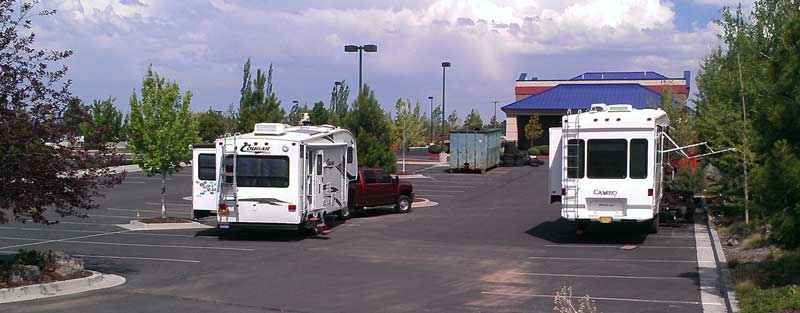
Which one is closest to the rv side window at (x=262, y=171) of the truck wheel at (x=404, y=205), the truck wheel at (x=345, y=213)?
the truck wheel at (x=345, y=213)

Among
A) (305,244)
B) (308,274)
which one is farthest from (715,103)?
(308,274)

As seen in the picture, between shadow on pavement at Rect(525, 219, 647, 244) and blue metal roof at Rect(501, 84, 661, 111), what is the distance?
46886mm

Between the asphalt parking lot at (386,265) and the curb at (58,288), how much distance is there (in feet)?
1.16

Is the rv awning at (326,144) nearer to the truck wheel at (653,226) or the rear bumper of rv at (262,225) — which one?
the rear bumper of rv at (262,225)

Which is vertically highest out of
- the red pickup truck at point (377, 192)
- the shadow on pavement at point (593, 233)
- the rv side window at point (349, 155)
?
the rv side window at point (349, 155)

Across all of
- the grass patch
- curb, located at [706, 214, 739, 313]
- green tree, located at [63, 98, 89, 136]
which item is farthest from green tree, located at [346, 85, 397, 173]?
the grass patch

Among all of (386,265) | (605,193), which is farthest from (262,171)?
(605,193)

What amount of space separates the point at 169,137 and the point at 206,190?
2.49 meters

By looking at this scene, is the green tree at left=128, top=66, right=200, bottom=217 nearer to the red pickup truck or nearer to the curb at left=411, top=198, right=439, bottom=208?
the red pickup truck

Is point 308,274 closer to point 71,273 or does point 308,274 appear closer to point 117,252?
point 71,273

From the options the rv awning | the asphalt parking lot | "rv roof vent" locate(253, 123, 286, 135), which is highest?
"rv roof vent" locate(253, 123, 286, 135)

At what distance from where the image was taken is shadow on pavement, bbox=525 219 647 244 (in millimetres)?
21062

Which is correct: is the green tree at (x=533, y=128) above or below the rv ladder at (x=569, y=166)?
above

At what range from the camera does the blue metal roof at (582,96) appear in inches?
2795
